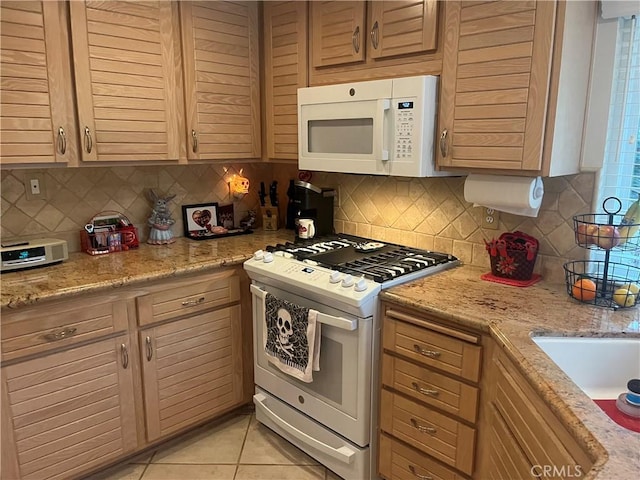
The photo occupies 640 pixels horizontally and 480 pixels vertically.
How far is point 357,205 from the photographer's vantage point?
2.67 meters

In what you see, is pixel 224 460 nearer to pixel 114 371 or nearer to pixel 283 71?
pixel 114 371

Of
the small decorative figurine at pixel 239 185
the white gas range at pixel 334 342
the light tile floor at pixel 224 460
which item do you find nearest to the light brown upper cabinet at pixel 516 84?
the white gas range at pixel 334 342

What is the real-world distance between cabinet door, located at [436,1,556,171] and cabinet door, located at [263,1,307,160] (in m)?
0.85

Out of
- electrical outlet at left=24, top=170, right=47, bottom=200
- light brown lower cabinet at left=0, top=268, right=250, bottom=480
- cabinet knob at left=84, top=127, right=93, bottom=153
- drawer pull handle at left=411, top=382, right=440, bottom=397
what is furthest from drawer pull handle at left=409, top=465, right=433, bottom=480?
electrical outlet at left=24, top=170, right=47, bottom=200

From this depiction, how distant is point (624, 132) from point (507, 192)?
49cm

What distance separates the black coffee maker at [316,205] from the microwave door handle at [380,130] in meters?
0.60

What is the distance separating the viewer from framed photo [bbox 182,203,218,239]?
9.02ft

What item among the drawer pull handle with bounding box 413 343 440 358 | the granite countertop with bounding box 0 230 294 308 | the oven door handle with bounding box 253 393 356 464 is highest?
the granite countertop with bounding box 0 230 294 308

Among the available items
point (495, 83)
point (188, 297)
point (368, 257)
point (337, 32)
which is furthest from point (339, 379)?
point (337, 32)

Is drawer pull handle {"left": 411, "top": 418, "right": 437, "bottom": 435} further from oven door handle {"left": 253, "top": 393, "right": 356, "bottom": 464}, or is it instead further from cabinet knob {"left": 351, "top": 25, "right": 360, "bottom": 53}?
cabinet knob {"left": 351, "top": 25, "right": 360, "bottom": 53}

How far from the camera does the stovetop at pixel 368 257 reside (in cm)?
197

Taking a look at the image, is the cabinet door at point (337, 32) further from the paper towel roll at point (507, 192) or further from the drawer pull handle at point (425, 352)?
the drawer pull handle at point (425, 352)

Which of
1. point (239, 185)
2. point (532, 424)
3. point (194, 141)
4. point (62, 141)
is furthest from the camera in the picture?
point (239, 185)

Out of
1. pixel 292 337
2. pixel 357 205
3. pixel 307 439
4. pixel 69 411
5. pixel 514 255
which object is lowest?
pixel 307 439
